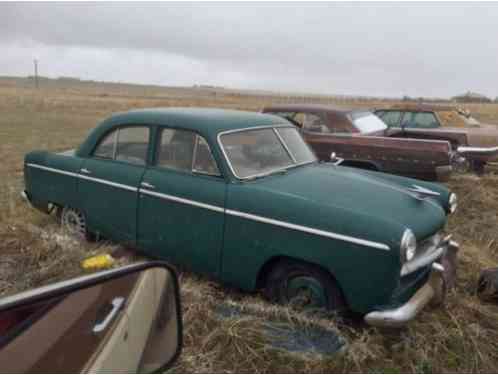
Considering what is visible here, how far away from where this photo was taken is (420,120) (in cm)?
1004

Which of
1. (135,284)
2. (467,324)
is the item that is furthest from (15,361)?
(467,324)

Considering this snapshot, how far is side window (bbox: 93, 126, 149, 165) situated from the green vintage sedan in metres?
0.02

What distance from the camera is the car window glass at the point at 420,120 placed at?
9.90m

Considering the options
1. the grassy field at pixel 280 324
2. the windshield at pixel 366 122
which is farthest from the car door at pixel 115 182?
the windshield at pixel 366 122

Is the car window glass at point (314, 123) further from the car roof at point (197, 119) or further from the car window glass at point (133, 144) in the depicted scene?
the car window glass at point (133, 144)

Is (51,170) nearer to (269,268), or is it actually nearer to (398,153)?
(269,268)

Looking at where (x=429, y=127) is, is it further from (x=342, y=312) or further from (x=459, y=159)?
(x=342, y=312)

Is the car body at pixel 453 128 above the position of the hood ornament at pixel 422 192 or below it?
above

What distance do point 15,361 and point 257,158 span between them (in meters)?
2.85

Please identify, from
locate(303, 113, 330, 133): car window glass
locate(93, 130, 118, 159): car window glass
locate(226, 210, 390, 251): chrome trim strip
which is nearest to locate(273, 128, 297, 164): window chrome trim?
locate(226, 210, 390, 251): chrome trim strip

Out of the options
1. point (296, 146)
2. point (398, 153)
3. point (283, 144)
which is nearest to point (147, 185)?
point (283, 144)

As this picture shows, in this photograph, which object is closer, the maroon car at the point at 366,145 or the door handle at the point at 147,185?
the door handle at the point at 147,185

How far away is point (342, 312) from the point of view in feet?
10.3

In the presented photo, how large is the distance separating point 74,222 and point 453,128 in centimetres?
826
